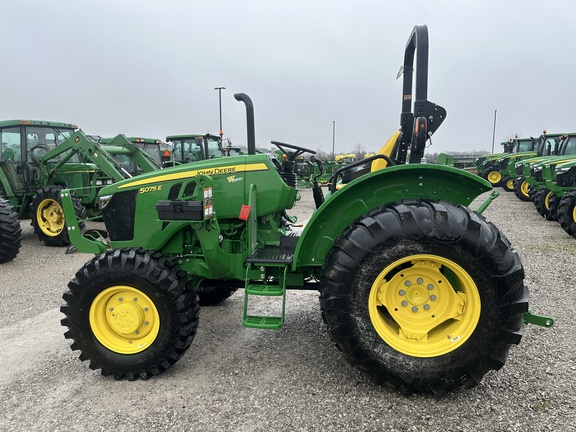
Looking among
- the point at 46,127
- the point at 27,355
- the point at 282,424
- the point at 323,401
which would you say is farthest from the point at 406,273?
the point at 46,127

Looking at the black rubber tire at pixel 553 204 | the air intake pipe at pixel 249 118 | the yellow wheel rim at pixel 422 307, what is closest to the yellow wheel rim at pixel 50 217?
the air intake pipe at pixel 249 118

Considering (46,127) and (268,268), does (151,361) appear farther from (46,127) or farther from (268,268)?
(46,127)

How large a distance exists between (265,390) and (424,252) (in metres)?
1.34

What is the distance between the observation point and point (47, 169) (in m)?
8.06

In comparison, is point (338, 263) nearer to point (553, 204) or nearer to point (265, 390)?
point (265, 390)

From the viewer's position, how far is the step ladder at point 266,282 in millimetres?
2760

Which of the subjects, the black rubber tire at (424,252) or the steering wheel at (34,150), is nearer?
the black rubber tire at (424,252)

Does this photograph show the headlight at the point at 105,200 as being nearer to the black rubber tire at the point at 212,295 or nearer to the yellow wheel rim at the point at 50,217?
the black rubber tire at the point at 212,295

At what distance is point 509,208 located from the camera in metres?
12.3

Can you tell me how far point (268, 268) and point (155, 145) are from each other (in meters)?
11.2

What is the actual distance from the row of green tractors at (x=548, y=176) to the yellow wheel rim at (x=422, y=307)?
6626 millimetres

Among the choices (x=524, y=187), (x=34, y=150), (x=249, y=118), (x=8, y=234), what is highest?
(x=249, y=118)

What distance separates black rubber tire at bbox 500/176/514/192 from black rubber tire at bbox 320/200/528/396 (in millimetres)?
17355

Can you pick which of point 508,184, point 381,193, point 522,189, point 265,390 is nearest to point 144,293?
point 265,390
